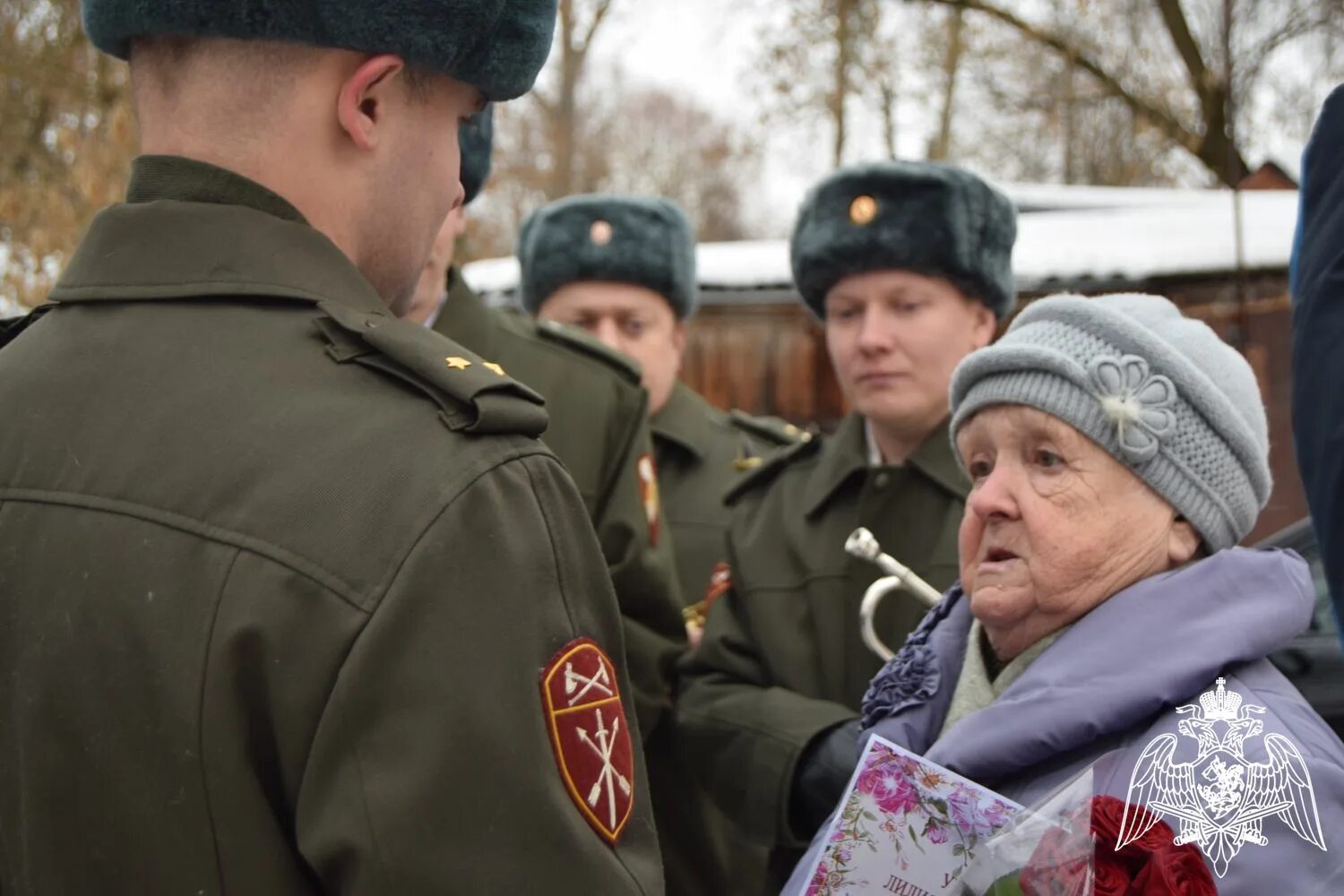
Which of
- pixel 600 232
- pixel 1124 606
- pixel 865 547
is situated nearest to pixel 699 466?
pixel 600 232

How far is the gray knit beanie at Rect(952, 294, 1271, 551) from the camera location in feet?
6.20

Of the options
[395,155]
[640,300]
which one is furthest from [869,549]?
[640,300]

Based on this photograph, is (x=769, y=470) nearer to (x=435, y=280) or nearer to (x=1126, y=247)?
(x=435, y=280)

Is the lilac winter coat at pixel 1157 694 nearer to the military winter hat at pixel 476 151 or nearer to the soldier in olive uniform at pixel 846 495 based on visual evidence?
the soldier in olive uniform at pixel 846 495

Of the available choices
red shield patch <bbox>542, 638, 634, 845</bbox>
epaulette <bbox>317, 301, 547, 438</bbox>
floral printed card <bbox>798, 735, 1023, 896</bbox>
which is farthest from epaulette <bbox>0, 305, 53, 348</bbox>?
floral printed card <bbox>798, 735, 1023, 896</bbox>

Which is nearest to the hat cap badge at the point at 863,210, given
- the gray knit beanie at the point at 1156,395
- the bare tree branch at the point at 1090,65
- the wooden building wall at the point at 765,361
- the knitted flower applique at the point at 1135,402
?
the gray knit beanie at the point at 1156,395

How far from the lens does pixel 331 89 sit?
135 centimetres

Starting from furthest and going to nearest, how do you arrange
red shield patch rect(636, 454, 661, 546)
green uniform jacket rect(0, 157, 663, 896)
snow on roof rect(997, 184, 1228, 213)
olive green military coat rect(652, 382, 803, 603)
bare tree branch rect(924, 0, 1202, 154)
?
bare tree branch rect(924, 0, 1202, 154), snow on roof rect(997, 184, 1228, 213), olive green military coat rect(652, 382, 803, 603), red shield patch rect(636, 454, 661, 546), green uniform jacket rect(0, 157, 663, 896)

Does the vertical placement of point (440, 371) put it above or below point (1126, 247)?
above

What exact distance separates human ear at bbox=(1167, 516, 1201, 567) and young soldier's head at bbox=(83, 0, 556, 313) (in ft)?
3.63

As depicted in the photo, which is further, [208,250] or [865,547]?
[865,547]

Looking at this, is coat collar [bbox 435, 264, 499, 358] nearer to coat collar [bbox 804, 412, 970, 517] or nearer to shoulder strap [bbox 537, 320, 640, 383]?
shoulder strap [bbox 537, 320, 640, 383]

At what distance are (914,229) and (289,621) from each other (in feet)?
6.31

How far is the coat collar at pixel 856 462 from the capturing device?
2646mm
